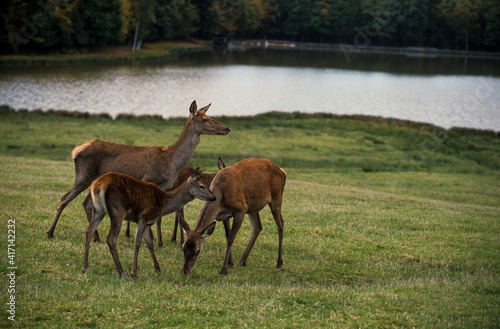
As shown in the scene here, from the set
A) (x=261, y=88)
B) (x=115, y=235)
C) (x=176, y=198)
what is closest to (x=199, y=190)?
(x=176, y=198)

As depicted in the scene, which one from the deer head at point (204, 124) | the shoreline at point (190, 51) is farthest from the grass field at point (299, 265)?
the shoreline at point (190, 51)

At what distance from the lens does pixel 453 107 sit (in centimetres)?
5012

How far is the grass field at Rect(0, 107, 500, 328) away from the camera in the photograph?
6977mm

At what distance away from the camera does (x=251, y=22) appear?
128 meters

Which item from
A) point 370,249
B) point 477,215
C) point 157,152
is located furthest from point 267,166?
point 477,215

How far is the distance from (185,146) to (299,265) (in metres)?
3.14

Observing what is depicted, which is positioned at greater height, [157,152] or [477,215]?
[157,152]

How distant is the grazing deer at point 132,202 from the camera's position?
26.5ft

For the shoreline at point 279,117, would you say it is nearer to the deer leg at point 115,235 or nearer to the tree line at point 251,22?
the tree line at point 251,22

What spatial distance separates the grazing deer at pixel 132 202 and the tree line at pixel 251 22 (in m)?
52.2

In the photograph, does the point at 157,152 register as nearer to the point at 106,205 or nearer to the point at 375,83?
the point at 106,205

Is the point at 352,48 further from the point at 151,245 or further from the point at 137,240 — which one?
the point at 137,240

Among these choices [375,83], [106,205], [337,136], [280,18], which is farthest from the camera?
[280,18]

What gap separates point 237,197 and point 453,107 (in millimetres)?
45592
